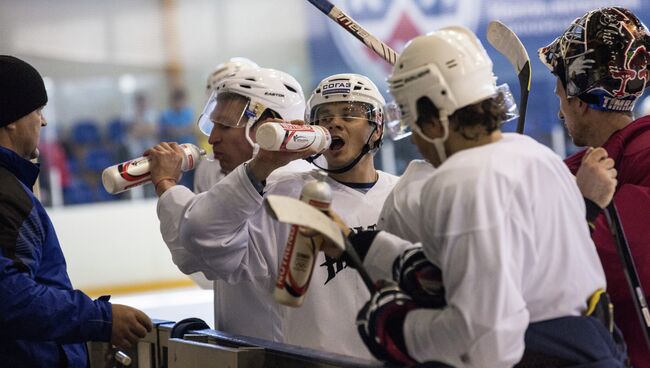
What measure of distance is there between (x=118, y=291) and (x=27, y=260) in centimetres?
556

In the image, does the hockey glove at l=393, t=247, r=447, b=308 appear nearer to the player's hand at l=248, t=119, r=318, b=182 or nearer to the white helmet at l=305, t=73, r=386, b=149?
the player's hand at l=248, t=119, r=318, b=182

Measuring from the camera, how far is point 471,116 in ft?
5.51

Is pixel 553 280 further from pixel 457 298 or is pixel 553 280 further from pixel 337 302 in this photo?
pixel 337 302

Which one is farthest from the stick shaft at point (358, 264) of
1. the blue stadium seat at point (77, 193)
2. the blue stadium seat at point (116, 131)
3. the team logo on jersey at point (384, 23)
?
the team logo on jersey at point (384, 23)

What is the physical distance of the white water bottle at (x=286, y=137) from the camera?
7.38ft

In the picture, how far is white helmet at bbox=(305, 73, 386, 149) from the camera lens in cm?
260

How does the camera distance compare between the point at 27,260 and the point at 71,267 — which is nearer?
the point at 27,260

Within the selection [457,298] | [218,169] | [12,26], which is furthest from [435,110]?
[12,26]

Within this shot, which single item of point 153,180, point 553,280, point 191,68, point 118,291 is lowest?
point 118,291

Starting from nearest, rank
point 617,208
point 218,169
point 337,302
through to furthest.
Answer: point 617,208 < point 337,302 < point 218,169

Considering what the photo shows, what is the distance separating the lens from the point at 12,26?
789cm

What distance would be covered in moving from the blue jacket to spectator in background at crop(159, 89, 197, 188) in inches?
226

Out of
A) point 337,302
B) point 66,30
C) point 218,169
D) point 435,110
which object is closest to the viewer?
point 435,110

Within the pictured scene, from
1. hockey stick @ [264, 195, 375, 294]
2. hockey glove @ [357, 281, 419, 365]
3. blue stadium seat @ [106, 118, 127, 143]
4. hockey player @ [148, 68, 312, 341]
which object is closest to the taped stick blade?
hockey stick @ [264, 195, 375, 294]
